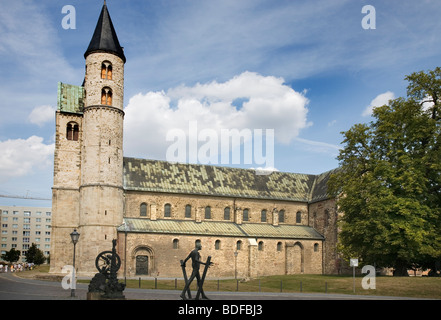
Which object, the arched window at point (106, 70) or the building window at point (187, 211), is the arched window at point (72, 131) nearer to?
the arched window at point (106, 70)

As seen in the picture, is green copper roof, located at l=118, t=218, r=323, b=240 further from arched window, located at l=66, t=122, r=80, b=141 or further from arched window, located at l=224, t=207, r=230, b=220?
arched window, located at l=66, t=122, r=80, b=141

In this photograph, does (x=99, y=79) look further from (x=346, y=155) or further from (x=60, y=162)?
(x=346, y=155)

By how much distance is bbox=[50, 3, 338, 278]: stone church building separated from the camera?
46.3m

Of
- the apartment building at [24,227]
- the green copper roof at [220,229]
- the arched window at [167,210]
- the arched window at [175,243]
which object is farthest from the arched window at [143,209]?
the apartment building at [24,227]

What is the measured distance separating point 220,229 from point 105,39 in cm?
2380

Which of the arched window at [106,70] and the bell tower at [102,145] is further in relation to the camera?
the arched window at [106,70]

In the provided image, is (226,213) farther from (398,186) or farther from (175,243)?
(398,186)

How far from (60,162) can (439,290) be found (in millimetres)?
37245

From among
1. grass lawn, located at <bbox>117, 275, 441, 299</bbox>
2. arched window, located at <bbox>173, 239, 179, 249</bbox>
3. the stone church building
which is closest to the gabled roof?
the stone church building

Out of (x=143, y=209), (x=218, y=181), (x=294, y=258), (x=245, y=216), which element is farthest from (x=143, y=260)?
(x=294, y=258)

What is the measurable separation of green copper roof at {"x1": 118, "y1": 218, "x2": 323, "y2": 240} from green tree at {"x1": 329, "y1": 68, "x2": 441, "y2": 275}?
13.7m

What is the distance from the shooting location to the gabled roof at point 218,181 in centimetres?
5230

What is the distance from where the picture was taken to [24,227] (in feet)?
532
